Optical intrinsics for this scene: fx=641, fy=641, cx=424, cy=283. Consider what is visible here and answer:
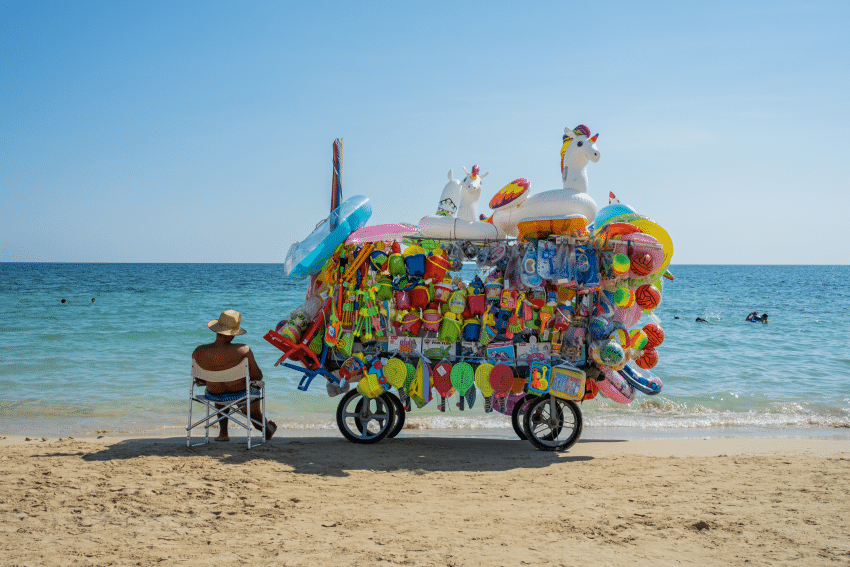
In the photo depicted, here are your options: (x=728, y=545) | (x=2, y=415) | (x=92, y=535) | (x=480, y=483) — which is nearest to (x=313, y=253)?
(x=480, y=483)

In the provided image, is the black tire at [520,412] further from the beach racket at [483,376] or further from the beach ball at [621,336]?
the beach ball at [621,336]

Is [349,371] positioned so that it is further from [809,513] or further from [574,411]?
[809,513]

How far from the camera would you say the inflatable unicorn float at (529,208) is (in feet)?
20.0

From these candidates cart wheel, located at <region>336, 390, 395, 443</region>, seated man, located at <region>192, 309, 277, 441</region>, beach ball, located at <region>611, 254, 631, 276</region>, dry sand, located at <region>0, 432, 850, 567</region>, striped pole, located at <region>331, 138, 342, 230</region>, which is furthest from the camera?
striped pole, located at <region>331, 138, 342, 230</region>

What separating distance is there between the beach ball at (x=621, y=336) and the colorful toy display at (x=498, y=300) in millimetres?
14

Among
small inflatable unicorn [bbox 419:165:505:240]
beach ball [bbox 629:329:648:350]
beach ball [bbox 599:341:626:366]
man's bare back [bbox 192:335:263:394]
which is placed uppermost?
small inflatable unicorn [bbox 419:165:505:240]

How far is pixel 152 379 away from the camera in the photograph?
1160 centimetres

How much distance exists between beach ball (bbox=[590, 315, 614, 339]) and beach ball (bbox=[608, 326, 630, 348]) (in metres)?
0.04

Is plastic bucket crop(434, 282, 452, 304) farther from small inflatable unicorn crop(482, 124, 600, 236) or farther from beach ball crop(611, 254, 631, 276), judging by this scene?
beach ball crop(611, 254, 631, 276)

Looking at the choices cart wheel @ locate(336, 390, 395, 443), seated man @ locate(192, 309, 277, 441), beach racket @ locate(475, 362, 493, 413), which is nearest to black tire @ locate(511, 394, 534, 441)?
beach racket @ locate(475, 362, 493, 413)

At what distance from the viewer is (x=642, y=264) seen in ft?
20.1

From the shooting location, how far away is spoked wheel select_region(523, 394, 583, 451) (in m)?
6.42

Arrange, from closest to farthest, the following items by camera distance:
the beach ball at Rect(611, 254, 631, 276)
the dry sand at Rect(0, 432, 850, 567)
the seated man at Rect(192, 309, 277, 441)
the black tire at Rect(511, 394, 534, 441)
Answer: the dry sand at Rect(0, 432, 850, 567)
the beach ball at Rect(611, 254, 631, 276)
the seated man at Rect(192, 309, 277, 441)
the black tire at Rect(511, 394, 534, 441)

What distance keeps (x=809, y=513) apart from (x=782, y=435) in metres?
4.14
